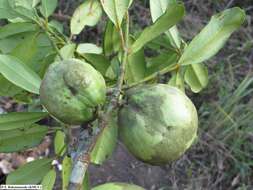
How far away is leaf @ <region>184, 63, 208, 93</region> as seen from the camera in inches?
39.2

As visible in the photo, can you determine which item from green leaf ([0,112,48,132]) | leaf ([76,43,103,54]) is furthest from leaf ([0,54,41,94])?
leaf ([76,43,103,54])

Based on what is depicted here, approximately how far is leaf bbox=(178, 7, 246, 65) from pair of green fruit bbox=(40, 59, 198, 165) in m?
0.12

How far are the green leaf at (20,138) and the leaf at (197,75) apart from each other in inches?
12.3

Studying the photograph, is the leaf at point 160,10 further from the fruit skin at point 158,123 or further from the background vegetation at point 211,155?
the background vegetation at point 211,155

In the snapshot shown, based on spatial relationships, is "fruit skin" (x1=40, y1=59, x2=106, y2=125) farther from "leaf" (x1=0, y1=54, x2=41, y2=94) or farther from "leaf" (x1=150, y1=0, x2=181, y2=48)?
"leaf" (x1=150, y1=0, x2=181, y2=48)

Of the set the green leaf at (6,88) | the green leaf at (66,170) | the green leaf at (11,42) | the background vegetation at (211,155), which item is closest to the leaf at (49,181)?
the green leaf at (66,170)

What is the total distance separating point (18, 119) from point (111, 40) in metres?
0.23

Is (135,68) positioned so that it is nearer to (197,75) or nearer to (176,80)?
(176,80)

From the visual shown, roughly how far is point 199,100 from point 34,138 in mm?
1355

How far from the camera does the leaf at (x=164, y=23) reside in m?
0.75

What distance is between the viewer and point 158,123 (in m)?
0.69

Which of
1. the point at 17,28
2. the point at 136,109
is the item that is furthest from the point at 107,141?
the point at 17,28

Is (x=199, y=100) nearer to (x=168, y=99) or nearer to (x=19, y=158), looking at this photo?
(x=19, y=158)

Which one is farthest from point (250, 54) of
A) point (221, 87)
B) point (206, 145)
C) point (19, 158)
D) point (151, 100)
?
point (151, 100)
